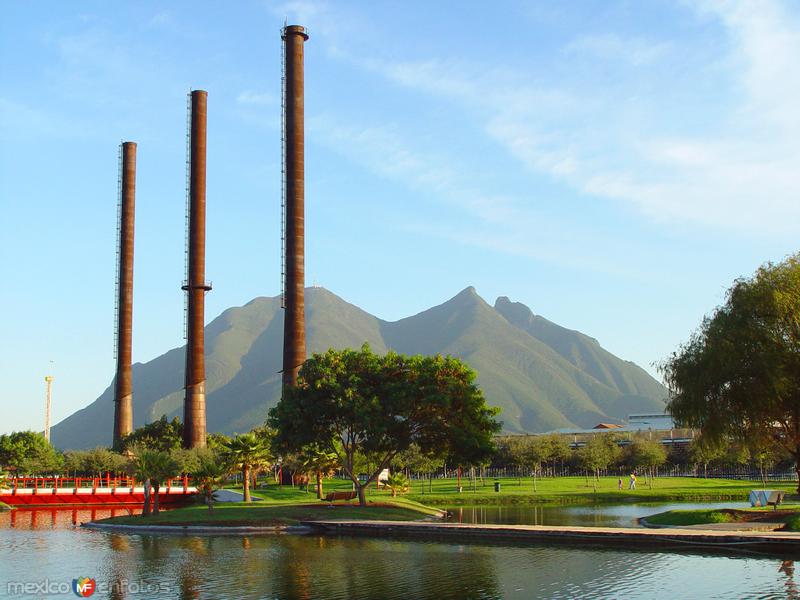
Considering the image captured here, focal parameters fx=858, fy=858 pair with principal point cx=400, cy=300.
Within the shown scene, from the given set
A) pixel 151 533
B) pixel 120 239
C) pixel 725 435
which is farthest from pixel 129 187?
pixel 725 435

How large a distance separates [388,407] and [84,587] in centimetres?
3244

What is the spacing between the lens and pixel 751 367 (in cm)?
4891

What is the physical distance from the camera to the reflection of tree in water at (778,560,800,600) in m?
27.1

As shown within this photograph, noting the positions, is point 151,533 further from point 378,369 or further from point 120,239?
point 120,239

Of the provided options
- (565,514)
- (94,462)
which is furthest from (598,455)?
(94,462)

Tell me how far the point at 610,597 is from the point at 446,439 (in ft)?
119

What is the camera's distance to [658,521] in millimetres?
49000

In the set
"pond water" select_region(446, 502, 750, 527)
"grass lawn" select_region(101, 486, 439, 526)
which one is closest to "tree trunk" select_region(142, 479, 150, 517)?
"grass lawn" select_region(101, 486, 439, 526)

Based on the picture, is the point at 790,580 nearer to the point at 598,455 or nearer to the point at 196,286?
the point at 598,455

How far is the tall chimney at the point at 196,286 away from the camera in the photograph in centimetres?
10775

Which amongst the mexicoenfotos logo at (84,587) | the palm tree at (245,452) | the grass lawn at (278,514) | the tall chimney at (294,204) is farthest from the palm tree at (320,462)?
the mexicoenfotos logo at (84,587)

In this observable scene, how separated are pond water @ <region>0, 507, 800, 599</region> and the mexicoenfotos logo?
0.33m

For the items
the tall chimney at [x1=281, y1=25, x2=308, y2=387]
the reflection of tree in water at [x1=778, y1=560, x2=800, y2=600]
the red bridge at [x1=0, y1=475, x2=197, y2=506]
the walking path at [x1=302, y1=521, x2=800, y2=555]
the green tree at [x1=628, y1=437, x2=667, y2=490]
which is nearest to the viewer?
the reflection of tree in water at [x1=778, y1=560, x2=800, y2=600]

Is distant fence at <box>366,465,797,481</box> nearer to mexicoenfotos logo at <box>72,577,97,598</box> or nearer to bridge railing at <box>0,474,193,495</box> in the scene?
bridge railing at <box>0,474,193,495</box>
